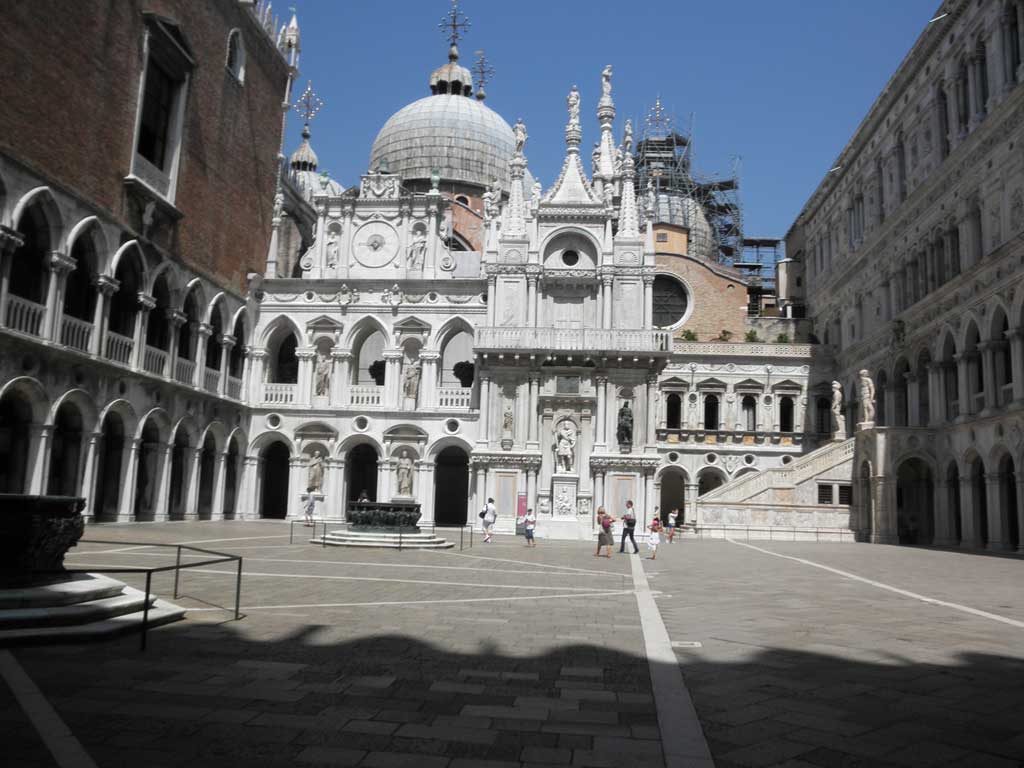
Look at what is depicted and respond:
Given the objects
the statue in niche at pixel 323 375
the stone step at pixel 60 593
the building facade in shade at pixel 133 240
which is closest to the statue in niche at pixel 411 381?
the statue in niche at pixel 323 375

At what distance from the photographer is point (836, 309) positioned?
47.1m

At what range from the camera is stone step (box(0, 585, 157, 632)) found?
25.9 feet

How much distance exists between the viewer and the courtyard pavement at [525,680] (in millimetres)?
5453

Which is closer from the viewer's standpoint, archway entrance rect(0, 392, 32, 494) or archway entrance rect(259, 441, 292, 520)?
archway entrance rect(0, 392, 32, 494)

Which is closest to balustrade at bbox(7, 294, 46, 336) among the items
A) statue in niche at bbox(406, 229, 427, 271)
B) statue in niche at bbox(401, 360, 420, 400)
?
statue in niche at bbox(401, 360, 420, 400)

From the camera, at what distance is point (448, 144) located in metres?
54.8

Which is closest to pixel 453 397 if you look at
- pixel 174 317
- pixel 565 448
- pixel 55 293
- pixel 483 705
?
pixel 565 448

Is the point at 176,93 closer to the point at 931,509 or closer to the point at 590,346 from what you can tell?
the point at 590,346

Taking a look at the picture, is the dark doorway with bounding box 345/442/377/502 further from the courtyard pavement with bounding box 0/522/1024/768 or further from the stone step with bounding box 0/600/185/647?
the stone step with bounding box 0/600/185/647

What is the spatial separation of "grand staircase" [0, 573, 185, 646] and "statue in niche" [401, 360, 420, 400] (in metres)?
28.4

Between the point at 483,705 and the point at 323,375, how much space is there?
33.0 m

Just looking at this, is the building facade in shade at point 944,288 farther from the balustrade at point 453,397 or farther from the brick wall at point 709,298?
the balustrade at point 453,397

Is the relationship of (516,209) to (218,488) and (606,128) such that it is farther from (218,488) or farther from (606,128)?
(218,488)

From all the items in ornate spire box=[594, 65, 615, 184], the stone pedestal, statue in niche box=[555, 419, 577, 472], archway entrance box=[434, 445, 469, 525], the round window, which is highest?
ornate spire box=[594, 65, 615, 184]
